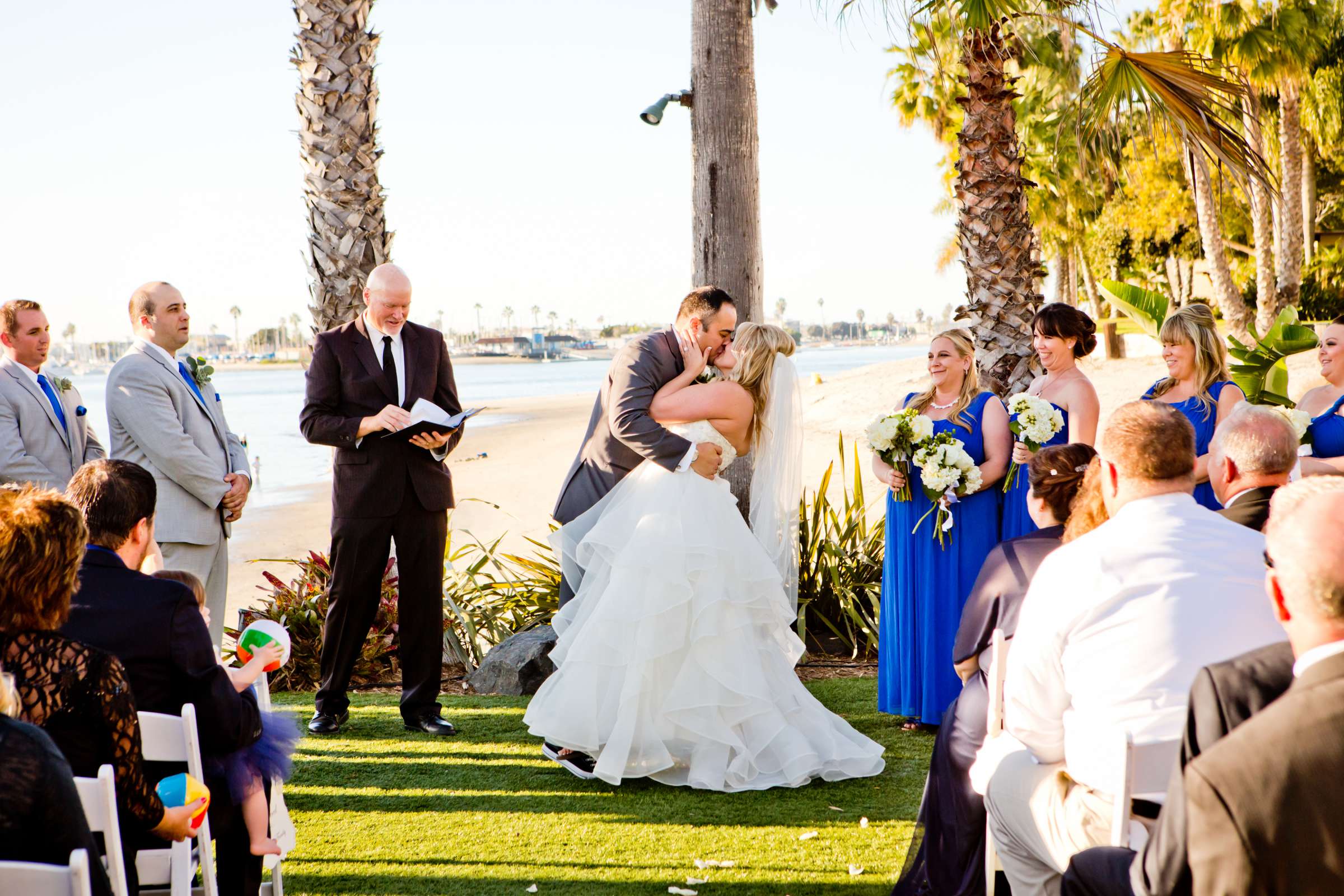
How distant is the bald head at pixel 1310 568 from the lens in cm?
171

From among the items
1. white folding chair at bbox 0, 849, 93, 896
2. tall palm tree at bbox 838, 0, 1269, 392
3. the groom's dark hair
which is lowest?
white folding chair at bbox 0, 849, 93, 896

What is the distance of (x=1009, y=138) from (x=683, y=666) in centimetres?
475

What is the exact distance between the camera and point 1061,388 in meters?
5.62

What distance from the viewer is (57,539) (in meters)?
2.35

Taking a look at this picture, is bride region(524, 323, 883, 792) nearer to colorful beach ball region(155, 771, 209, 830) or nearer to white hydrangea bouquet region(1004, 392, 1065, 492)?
white hydrangea bouquet region(1004, 392, 1065, 492)

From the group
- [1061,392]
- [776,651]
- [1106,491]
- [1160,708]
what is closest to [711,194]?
[1061,392]

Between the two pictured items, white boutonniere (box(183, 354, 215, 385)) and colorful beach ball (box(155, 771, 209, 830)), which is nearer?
colorful beach ball (box(155, 771, 209, 830))

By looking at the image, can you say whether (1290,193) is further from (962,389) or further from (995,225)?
(962,389)

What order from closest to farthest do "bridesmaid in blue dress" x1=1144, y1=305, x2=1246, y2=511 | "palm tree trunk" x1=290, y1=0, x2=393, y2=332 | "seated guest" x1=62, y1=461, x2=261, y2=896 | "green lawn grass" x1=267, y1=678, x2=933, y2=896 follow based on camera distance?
"seated guest" x1=62, y1=461, x2=261, y2=896, "green lawn grass" x1=267, y1=678, x2=933, y2=896, "bridesmaid in blue dress" x1=1144, y1=305, x2=1246, y2=511, "palm tree trunk" x1=290, y1=0, x2=393, y2=332

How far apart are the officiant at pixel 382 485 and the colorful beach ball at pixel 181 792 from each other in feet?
8.89

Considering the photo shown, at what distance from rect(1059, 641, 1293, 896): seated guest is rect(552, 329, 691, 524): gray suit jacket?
3.04m

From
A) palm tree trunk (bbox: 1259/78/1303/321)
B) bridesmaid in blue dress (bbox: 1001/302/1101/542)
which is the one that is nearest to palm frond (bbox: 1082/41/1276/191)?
bridesmaid in blue dress (bbox: 1001/302/1101/542)

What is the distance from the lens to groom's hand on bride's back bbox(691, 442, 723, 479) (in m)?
4.82

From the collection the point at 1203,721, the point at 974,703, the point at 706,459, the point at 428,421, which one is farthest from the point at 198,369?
the point at 1203,721
